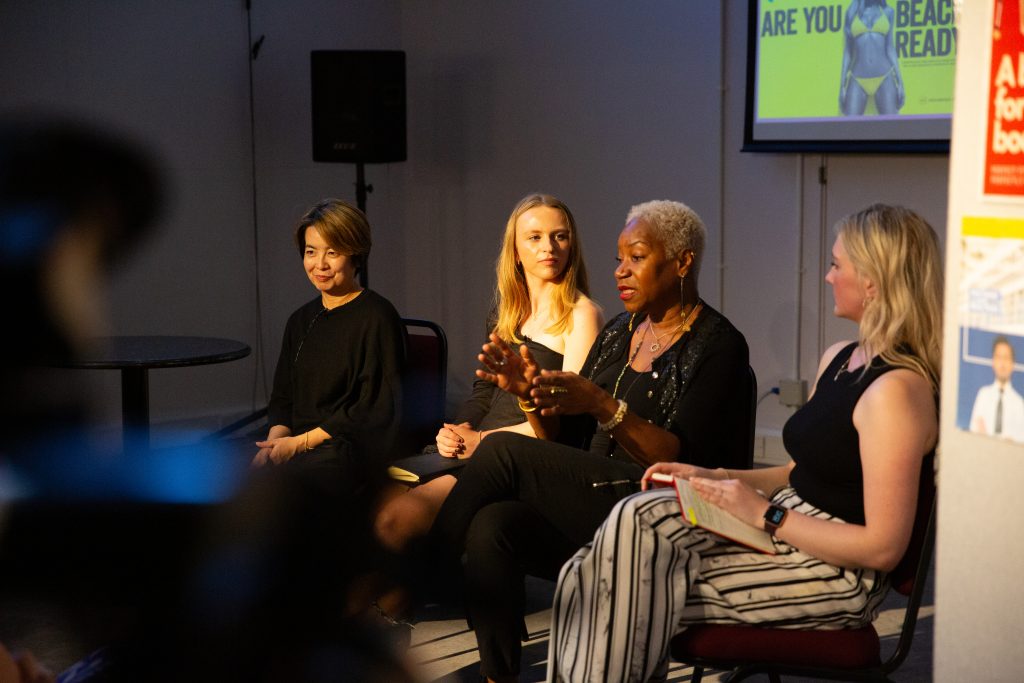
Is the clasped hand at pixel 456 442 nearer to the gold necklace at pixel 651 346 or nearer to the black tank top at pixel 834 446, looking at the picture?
the gold necklace at pixel 651 346

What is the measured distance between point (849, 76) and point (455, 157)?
8.14ft

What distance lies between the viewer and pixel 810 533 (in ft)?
6.20

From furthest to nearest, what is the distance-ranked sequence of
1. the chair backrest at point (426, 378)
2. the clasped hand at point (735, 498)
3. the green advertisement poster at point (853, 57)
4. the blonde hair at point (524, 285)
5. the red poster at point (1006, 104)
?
the green advertisement poster at point (853, 57) → the chair backrest at point (426, 378) → the blonde hair at point (524, 285) → the clasped hand at point (735, 498) → the red poster at point (1006, 104)

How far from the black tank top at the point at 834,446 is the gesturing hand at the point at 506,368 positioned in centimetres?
56

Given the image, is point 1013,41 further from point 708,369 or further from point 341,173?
point 341,173

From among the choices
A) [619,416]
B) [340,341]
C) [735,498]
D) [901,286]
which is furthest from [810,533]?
[340,341]

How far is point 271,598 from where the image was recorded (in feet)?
1.19

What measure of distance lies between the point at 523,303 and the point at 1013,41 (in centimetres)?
210

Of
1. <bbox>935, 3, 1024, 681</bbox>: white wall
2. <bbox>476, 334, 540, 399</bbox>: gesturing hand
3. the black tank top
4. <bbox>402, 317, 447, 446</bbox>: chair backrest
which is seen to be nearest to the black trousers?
<bbox>476, 334, 540, 399</bbox>: gesturing hand

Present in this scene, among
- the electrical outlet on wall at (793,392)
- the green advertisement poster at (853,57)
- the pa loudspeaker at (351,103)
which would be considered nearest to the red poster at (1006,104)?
the green advertisement poster at (853,57)

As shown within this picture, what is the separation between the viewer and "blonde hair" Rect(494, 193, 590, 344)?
306 cm

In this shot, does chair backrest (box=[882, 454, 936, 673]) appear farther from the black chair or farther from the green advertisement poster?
the green advertisement poster

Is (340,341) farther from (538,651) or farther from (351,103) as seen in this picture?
(351,103)

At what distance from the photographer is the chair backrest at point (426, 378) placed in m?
3.27
